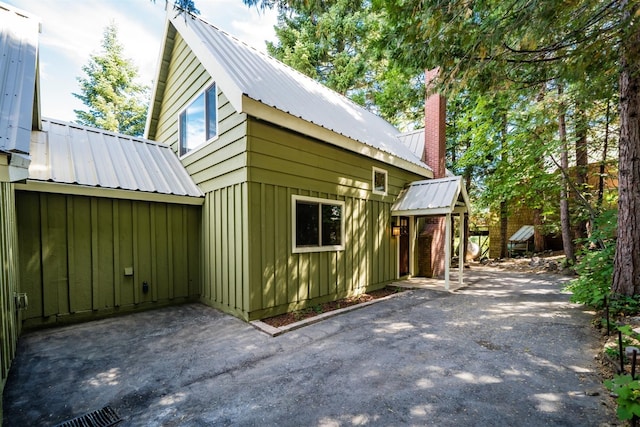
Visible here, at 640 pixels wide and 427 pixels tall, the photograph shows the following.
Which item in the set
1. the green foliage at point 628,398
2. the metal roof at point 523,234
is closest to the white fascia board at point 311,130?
the green foliage at point 628,398

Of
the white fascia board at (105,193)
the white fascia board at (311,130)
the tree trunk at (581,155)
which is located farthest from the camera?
the tree trunk at (581,155)

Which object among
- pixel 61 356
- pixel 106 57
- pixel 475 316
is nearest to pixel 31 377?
pixel 61 356

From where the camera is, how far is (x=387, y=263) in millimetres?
8039

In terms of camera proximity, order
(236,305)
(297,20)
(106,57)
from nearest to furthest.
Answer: (236,305) → (297,20) → (106,57)

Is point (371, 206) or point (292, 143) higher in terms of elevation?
point (292, 143)

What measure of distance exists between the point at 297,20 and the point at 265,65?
10.6 meters

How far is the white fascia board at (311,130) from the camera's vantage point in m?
4.79

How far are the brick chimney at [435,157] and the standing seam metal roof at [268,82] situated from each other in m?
2.24

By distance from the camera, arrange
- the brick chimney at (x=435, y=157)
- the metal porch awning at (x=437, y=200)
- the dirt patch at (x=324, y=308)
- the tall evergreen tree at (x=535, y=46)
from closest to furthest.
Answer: the tall evergreen tree at (x=535, y=46), the dirt patch at (x=324, y=308), the metal porch awning at (x=437, y=200), the brick chimney at (x=435, y=157)

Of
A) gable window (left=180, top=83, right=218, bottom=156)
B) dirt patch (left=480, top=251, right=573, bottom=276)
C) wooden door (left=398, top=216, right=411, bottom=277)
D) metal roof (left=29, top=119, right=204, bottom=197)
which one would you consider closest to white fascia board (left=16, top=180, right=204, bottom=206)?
metal roof (left=29, top=119, right=204, bottom=197)

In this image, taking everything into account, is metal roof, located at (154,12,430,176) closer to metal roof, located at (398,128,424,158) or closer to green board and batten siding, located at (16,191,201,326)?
metal roof, located at (398,128,424,158)

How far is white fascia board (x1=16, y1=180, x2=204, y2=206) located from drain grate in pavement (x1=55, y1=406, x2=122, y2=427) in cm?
386

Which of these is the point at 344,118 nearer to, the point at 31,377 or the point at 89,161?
the point at 89,161

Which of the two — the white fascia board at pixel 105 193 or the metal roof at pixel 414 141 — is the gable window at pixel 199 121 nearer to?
the white fascia board at pixel 105 193
